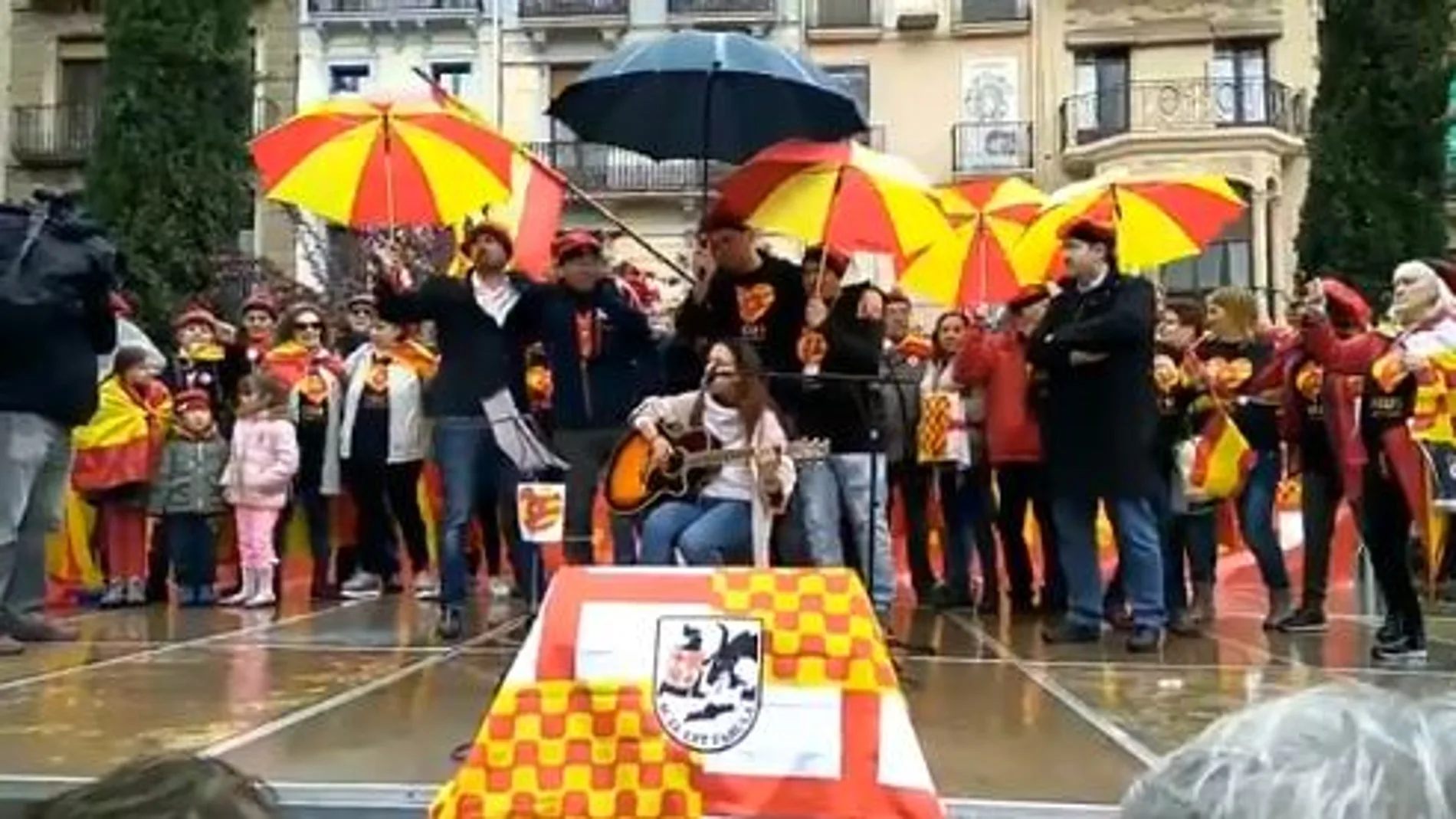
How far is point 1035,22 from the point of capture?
38.5m

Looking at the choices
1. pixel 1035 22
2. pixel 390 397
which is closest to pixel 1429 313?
pixel 390 397

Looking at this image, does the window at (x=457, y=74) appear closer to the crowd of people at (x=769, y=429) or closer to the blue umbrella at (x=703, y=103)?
the crowd of people at (x=769, y=429)

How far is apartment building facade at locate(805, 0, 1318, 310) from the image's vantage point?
121ft

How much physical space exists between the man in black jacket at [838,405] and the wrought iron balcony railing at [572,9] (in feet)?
107

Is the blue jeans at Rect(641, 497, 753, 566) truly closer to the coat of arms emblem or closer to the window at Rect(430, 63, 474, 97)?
the coat of arms emblem

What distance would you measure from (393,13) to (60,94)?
703 cm

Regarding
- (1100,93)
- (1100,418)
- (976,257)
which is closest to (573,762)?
(1100,418)

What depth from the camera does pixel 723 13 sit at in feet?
130

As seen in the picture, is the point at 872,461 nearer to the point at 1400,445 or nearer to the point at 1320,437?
the point at 1400,445

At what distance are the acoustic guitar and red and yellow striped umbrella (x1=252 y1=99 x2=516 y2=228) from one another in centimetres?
Answer: 158

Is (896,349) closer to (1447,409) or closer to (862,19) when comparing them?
(1447,409)

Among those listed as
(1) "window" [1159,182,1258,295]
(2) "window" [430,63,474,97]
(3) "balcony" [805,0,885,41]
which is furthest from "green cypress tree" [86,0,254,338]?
(1) "window" [1159,182,1258,295]

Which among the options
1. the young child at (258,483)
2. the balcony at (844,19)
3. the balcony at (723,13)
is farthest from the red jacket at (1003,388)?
the balcony at (723,13)

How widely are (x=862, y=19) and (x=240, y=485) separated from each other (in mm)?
30286
